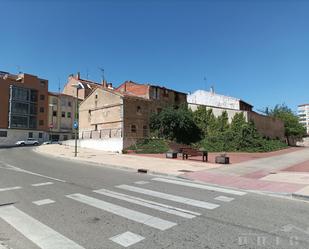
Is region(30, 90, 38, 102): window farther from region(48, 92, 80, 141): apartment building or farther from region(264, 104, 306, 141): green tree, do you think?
region(264, 104, 306, 141): green tree

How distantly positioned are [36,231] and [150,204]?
308 cm

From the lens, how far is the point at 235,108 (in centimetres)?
4919

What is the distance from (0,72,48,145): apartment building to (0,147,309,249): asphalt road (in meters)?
Result: 59.2

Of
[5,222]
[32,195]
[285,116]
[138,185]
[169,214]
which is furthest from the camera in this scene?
[285,116]

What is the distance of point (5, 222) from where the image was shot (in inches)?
230

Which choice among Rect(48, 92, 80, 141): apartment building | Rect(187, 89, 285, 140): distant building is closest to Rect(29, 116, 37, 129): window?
Rect(48, 92, 80, 141): apartment building

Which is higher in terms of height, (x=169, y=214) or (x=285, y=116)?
(x=285, y=116)

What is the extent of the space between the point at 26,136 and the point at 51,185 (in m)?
61.1

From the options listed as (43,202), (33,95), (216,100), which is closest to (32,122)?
(33,95)

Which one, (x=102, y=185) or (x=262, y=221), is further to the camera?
(x=102, y=185)

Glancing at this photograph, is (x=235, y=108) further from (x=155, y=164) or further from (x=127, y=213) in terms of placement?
(x=127, y=213)

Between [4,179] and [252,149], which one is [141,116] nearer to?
[252,149]

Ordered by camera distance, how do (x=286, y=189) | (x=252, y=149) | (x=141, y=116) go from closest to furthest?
(x=286, y=189), (x=252, y=149), (x=141, y=116)

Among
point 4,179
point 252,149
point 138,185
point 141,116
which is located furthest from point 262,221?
point 141,116
